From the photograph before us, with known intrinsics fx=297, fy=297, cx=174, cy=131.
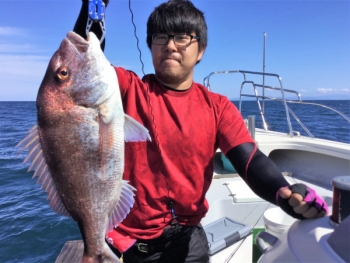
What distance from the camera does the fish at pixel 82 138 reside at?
149cm

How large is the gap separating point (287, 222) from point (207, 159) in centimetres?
174

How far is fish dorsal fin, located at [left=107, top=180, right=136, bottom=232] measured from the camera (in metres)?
1.63

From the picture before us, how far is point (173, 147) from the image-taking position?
1.92 metres

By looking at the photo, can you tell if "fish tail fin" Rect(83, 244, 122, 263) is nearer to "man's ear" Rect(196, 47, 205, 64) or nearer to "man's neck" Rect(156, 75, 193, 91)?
"man's neck" Rect(156, 75, 193, 91)

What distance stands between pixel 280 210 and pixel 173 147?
2006 millimetres

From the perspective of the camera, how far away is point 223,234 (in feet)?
9.33

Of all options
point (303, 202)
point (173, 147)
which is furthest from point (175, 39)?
point (303, 202)

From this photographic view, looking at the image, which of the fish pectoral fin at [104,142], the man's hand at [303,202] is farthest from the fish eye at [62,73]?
the man's hand at [303,202]

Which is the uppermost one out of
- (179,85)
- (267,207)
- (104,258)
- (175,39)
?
(175,39)

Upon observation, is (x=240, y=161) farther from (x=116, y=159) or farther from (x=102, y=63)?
(x=102, y=63)

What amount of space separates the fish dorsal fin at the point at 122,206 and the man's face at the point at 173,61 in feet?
2.53

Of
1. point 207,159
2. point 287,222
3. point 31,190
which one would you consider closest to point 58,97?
point 207,159

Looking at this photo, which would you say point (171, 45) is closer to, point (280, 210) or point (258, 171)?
point (258, 171)

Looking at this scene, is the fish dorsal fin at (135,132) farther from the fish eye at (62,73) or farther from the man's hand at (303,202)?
the man's hand at (303,202)
